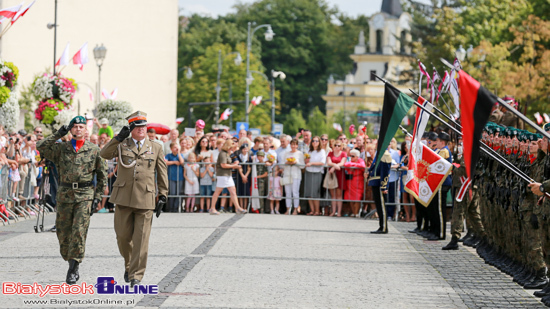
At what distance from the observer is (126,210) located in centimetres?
1092

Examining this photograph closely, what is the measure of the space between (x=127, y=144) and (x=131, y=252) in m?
1.21

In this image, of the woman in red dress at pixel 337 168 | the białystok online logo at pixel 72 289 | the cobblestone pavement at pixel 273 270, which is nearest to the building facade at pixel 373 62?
the woman in red dress at pixel 337 168

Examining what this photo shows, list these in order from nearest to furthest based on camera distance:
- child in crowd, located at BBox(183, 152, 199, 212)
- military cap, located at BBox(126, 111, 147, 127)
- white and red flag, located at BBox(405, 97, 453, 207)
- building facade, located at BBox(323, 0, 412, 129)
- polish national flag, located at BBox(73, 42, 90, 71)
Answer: military cap, located at BBox(126, 111, 147, 127), white and red flag, located at BBox(405, 97, 453, 207), child in crowd, located at BBox(183, 152, 199, 212), polish national flag, located at BBox(73, 42, 90, 71), building facade, located at BBox(323, 0, 412, 129)

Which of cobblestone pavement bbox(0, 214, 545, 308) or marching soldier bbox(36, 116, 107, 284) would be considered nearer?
cobblestone pavement bbox(0, 214, 545, 308)

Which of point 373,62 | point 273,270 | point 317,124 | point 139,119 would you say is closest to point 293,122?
point 317,124

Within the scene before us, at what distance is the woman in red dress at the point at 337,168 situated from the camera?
23625mm

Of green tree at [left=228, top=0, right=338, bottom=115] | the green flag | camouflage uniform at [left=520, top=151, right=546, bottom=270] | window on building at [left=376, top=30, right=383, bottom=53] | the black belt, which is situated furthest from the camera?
window on building at [left=376, top=30, right=383, bottom=53]

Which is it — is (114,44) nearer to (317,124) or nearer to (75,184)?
(317,124)

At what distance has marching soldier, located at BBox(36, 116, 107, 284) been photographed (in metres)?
11.1

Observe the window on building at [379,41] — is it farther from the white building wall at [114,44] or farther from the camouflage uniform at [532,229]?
the camouflage uniform at [532,229]

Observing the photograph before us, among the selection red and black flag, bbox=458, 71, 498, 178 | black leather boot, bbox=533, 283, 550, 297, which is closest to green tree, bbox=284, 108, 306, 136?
black leather boot, bbox=533, 283, 550, 297

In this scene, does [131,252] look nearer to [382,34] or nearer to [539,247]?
[539,247]

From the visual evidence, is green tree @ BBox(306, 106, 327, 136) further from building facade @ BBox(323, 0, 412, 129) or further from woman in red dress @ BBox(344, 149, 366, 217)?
woman in red dress @ BBox(344, 149, 366, 217)

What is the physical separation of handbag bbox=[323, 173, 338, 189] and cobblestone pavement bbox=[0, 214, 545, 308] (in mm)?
4688
